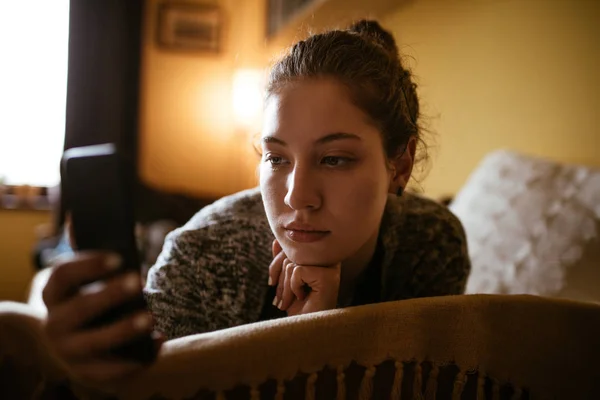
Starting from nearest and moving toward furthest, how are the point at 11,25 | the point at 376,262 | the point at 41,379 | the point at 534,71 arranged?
the point at 41,379
the point at 376,262
the point at 534,71
the point at 11,25

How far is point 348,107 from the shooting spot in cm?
81

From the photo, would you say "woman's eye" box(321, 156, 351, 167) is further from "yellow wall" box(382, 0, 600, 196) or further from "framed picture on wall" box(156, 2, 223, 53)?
"framed picture on wall" box(156, 2, 223, 53)

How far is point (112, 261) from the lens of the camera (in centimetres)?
43

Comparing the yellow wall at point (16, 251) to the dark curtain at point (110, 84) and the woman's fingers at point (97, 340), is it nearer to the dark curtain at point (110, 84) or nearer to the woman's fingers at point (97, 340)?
the dark curtain at point (110, 84)

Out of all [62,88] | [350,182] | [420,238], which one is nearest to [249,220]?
[350,182]

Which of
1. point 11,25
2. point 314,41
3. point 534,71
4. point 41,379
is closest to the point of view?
point 41,379

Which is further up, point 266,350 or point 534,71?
point 534,71

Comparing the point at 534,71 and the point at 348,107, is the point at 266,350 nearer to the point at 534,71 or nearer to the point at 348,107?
the point at 348,107

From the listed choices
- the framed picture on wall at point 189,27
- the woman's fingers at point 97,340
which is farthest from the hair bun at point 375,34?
the framed picture on wall at point 189,27

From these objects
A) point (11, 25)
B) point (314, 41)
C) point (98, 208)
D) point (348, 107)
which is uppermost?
point (11, 25)

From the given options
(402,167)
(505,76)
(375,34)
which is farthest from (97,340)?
(505,76)

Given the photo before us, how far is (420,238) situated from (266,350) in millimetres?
644

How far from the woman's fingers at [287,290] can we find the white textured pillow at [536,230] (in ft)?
2.04

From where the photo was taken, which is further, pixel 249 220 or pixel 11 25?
pixel 11 25
